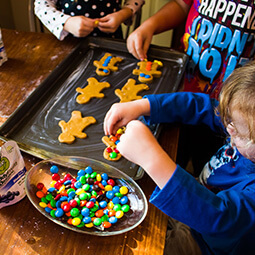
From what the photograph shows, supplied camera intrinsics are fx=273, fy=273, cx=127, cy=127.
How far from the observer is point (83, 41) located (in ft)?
3.68

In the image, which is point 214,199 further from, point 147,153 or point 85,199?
point 85,199

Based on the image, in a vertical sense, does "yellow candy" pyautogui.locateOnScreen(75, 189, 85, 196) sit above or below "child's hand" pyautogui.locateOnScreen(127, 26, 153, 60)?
below

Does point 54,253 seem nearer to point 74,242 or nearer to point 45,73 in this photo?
point 74,242

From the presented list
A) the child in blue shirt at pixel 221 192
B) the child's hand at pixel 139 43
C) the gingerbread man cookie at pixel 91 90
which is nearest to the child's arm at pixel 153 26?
the child's hand at pixel 139 43

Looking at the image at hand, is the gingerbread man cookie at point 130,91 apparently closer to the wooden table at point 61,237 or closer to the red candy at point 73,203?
the wooden table at point 61,237

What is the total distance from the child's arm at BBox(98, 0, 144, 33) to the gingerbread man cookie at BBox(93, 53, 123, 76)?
0.44 feet

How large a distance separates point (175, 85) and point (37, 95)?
481 millimetres

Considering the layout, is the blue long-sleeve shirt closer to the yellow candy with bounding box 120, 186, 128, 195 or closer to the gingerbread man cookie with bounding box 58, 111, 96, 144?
the yellow candy with bounding box 120, 186, 128, 195

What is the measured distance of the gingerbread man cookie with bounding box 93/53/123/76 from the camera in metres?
1.02

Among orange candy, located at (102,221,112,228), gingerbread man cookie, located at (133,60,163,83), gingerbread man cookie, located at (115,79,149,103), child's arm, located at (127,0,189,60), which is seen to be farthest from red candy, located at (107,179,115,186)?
child's arm, located at (127,0,189,60)

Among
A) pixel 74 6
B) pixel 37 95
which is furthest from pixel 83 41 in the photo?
pixel 37 95

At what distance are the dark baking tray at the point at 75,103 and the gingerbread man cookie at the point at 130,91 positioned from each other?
20 mm

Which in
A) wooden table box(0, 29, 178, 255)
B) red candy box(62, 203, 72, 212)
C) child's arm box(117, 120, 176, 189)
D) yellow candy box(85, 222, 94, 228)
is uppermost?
child's arm box(117, 120, 176, 189)

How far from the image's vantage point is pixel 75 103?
35.8 inches
